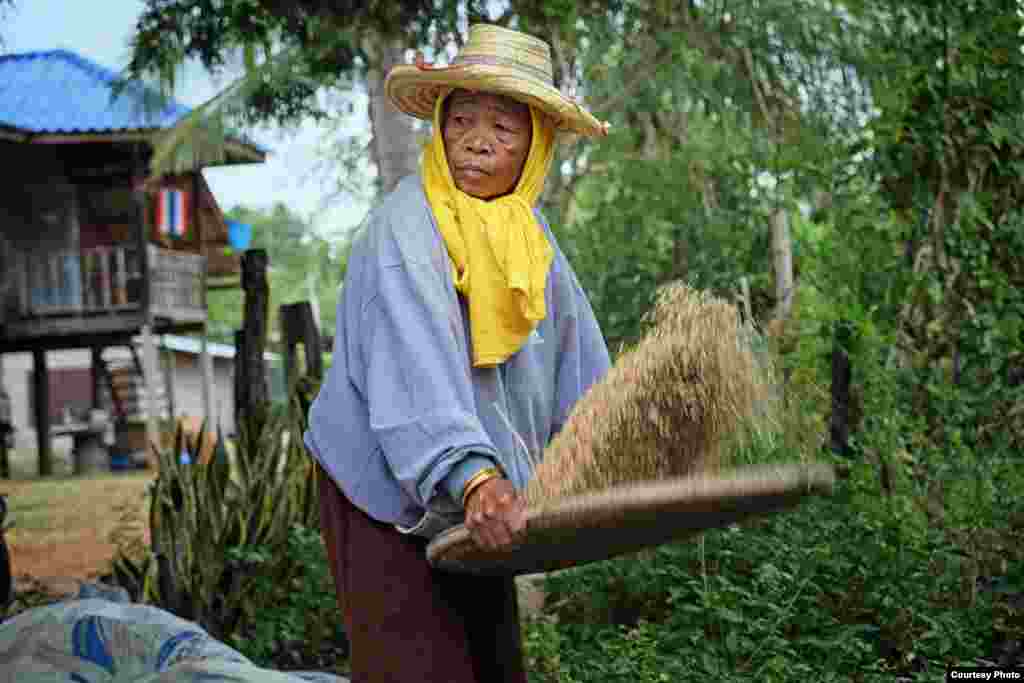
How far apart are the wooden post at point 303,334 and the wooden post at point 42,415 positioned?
47.6ft

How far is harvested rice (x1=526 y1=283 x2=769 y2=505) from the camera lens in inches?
97.3

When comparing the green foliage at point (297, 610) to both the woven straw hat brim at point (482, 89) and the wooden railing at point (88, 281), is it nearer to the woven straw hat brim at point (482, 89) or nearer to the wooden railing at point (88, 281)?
the woven straw hat brim at point (482, 89)

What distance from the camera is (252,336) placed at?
6.96 meters

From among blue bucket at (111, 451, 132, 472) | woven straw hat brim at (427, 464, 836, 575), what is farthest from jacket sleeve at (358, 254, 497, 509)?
blue bucket at (111, 451, 132, 472)

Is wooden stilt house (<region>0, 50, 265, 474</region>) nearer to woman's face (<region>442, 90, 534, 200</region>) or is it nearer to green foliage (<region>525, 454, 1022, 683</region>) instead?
green foliage (<region>525, 454, 1022, 683</region>)

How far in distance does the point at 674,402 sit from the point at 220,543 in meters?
3.76

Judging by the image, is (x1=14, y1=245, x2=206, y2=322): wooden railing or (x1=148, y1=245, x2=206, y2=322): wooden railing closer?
(x1=14, y1=245, x2=206, y2=322): wooden railing

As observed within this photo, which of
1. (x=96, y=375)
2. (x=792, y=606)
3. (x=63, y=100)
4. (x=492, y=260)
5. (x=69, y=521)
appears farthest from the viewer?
(x=96, y=375)

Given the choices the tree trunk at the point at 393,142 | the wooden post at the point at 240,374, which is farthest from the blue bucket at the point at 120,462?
the wooden post at the point at 240,374

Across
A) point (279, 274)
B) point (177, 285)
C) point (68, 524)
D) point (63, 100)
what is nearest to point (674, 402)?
point (68, 524)

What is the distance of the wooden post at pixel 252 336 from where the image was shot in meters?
6.93

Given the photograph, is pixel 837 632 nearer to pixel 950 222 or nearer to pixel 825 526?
pixel 825 526

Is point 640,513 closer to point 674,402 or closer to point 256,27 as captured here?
point 674,402

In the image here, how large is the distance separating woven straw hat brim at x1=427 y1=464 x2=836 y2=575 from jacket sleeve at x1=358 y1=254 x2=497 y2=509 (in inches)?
5.3
